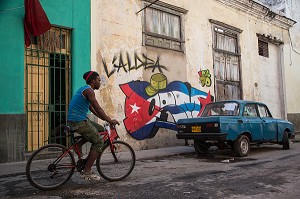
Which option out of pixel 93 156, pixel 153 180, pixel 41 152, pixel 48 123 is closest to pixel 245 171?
pixel 153 180

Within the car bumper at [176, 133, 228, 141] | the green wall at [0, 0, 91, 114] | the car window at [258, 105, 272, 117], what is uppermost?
the green wall at [0, 0, 91, 114]

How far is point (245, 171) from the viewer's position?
6.14m

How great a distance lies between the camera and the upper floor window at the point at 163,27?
11.1 meters

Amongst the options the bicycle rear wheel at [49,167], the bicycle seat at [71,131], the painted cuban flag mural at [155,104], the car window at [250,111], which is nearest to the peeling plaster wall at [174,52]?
the painted cuban flag mural at [155,104]

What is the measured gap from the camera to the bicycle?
4574 millimetres

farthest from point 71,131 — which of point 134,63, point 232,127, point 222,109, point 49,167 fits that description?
point 134,63

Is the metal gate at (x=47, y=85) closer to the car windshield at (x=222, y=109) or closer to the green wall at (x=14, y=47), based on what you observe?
the green wall at (x=14, y=47)

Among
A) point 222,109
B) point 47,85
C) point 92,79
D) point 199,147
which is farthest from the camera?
point 199,147

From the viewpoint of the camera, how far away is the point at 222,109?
28.9 ft

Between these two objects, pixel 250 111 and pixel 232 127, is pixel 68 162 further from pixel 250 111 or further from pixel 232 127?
pixel 250 111

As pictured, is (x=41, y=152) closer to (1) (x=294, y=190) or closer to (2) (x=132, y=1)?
(1) (x=294, y=190)

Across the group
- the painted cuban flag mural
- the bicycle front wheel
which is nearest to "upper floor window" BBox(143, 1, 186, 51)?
the painted cuban flag mural

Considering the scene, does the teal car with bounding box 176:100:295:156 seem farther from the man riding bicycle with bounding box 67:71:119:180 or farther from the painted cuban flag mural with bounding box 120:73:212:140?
the man riding bicycle with bounding box 67:71:119:180

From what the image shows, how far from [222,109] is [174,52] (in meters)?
3.94
